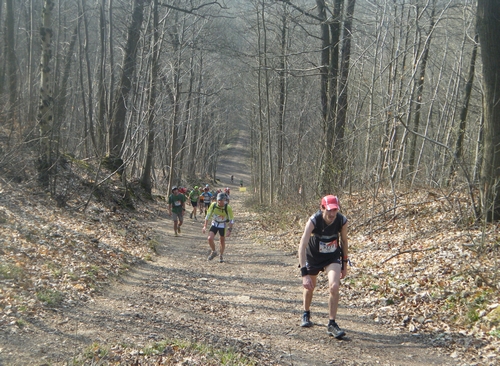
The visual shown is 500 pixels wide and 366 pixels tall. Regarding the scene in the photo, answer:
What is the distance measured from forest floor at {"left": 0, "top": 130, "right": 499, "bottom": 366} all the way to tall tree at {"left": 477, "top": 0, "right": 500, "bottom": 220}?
57.2 inches

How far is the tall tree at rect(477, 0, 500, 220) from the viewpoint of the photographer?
826cm

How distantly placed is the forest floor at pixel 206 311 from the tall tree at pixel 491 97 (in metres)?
1.45

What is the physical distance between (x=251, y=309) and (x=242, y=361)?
2589 mm

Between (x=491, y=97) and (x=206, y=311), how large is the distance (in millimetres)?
6719

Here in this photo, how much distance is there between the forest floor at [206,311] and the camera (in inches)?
204

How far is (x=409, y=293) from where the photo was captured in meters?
7.13

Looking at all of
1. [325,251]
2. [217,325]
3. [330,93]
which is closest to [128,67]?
[330,93]

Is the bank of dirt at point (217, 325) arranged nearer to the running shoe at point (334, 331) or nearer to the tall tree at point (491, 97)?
the running shoe at point (334, 331)

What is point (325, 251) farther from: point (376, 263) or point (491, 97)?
point (491, 97)

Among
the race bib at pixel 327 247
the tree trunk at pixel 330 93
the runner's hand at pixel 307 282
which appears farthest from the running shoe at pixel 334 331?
the tree trunk at pixel 330 93

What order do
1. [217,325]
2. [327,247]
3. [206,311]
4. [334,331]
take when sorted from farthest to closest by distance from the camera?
[206,311], [217,325], [327,247], [334,331]

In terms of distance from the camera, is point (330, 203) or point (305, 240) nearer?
point (330, 203)

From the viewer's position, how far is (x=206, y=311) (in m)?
7.26

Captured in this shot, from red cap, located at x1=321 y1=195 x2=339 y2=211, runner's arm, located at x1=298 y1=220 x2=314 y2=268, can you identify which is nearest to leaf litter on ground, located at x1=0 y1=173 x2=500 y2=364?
runner's arm, located at x1=298 y1=220 x2=314 y2=268
